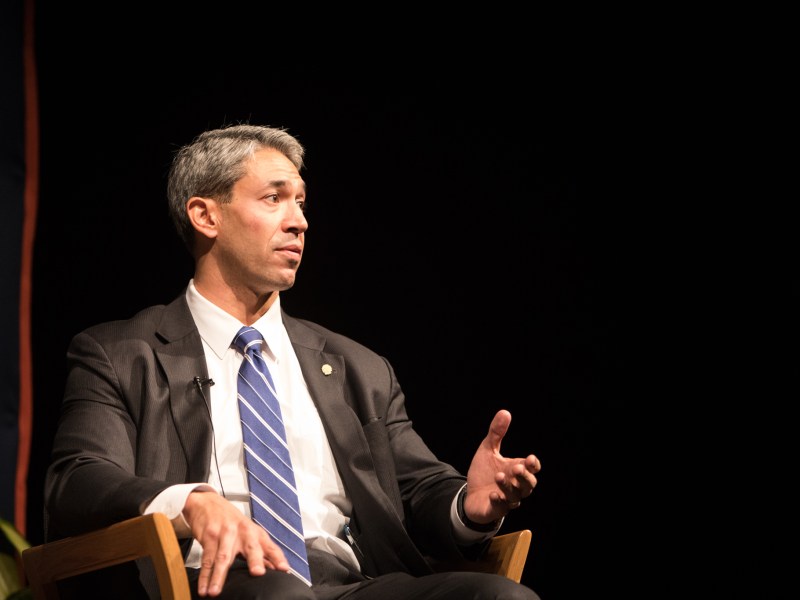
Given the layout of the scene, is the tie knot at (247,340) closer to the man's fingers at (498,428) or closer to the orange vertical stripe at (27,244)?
the man's fingers at (498,428)

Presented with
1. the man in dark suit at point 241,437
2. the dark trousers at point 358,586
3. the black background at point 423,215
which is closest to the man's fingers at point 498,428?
the man in dark suit at point 241,437

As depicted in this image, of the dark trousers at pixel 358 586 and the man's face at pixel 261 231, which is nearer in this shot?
the dark trousers at pixel 358 586

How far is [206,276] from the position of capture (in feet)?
8.11

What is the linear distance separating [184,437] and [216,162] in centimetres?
72

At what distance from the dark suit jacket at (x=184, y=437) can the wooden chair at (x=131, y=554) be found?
5 centimetres

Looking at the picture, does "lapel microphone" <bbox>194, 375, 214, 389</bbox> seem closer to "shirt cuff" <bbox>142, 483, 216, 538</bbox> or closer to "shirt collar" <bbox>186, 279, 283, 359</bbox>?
"shirt collar" <bbox>186, 279, 283, 359</bbox>

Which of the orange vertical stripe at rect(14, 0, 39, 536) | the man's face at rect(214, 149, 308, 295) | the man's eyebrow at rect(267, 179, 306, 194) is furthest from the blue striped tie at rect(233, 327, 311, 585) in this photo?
the orange vertical stripe at rect(14, 0, 39, 536)

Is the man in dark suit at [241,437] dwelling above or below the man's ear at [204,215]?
below

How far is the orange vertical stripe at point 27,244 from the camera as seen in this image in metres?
2.82

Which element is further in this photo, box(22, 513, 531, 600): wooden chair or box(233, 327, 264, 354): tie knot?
box(233, 327, 264, 354): tie knot

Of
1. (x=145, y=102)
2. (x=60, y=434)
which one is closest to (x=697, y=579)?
(x=60, y=434)

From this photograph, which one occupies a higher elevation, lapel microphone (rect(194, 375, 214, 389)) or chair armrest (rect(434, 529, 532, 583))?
lapel microphone (rect(194, 375, 214, 389))

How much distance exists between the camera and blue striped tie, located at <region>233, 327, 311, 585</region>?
2.07 meters

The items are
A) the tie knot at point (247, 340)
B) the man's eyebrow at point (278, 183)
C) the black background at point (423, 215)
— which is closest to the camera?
the tie knot at point (247, 340)
